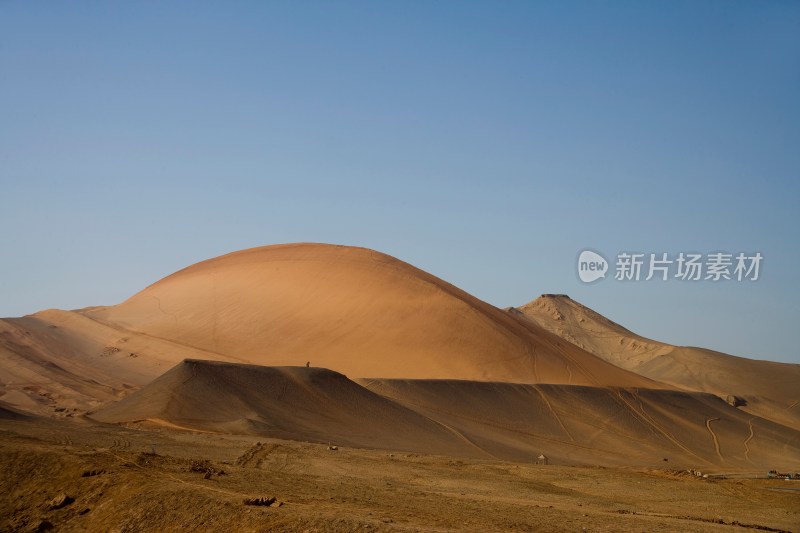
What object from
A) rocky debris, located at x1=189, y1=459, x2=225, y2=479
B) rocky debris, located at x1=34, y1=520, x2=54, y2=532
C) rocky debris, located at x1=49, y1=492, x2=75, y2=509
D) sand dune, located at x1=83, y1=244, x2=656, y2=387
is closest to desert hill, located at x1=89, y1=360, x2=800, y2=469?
sand dune, located at x1=83, y1=244, x2=656, y2=387

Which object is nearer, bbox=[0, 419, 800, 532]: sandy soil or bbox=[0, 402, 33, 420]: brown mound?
bbox=[0, 419, 800, 532]: sandy soil

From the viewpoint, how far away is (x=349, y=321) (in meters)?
65.1

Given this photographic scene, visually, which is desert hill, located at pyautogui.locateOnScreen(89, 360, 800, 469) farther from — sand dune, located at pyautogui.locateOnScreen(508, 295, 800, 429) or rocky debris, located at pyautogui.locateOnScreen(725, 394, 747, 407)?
sand dune, located at pyautogui.locateOnScreen(508, 295, 800, 429)

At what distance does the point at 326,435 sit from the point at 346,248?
45.2m

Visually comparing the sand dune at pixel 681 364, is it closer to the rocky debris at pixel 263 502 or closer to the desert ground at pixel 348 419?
the desert ground at pixel 348 419

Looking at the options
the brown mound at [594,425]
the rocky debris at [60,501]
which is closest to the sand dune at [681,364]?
the brown mound at [594,425]

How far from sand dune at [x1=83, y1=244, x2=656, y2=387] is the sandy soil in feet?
101

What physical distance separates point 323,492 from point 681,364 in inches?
4053

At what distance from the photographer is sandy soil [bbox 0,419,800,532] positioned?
50.9 ft

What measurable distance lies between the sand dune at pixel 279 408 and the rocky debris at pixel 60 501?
14119 mm

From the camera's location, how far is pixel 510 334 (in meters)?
66.1

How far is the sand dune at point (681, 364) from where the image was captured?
96.8 metres

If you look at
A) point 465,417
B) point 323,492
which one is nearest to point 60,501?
point 323,492

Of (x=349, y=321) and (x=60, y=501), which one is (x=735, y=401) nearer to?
(x=349, y=321)
